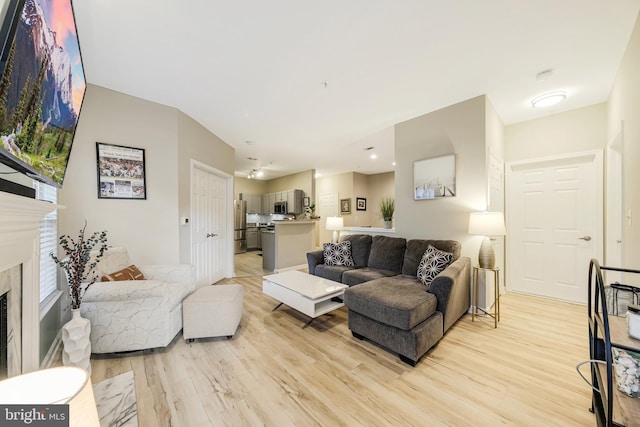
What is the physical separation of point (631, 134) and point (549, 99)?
1.07m

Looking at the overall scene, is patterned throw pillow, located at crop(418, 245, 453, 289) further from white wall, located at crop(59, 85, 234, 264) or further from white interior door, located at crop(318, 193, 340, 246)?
white interior door, located at crop(318, 193, 340, 246)

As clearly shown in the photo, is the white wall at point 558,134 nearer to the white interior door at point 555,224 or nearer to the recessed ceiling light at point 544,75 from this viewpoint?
the white interior door at point 555,224

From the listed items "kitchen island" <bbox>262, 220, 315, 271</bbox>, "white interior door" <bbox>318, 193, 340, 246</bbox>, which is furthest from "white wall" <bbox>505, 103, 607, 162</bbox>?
"white interior door" <bbox>318, 193, 340, 246</bbox>

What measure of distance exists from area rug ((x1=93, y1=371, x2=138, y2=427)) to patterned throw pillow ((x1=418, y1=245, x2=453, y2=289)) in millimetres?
2623

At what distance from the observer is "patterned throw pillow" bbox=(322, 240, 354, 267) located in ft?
12.1

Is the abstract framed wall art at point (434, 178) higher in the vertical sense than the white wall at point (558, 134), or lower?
lower

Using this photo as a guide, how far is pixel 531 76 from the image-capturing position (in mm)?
2412

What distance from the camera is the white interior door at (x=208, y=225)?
11.9 feet

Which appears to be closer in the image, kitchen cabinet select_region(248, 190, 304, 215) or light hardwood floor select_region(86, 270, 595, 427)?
light hardwood floor select_region(86, 270, 595, 427)

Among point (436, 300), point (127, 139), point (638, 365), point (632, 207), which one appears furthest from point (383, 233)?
point (127, 139)

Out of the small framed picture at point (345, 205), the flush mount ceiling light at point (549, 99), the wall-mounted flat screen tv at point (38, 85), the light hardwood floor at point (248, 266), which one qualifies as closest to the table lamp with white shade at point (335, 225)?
the light hardwood floor at point (248, 266)

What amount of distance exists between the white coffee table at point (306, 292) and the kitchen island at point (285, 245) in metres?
2.10

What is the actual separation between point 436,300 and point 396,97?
232cm

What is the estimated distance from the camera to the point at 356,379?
179 centimetres
